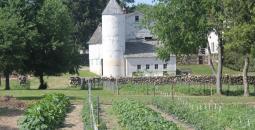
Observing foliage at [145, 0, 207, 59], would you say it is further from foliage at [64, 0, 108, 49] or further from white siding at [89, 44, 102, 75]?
foliage at [64, 0, 108, 49]

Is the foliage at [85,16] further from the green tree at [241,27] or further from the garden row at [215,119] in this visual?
the garden row at [215,119]

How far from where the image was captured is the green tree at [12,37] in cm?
5425

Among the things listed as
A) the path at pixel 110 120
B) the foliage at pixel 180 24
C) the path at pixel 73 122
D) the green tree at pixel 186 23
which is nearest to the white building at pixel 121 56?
the foliage at pixel 180 24

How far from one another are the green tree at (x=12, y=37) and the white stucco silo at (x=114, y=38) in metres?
20.2

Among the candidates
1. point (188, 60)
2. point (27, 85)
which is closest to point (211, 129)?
point (27, 85)

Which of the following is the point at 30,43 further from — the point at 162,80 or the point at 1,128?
the point at 1,128

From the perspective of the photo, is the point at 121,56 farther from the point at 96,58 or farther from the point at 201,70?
the point at 201,70

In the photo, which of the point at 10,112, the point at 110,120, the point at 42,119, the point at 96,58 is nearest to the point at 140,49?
the point at 96,58

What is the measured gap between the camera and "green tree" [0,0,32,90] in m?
54.2

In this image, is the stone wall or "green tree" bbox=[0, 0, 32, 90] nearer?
"green tree" bbox=[0, 0, 32, 90]

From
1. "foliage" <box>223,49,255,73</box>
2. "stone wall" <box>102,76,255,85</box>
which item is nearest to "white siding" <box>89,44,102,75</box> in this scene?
"foliage" <box>223,49,255,73</box>

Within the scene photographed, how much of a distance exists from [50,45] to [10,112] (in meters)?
30.3

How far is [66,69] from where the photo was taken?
2559 inches

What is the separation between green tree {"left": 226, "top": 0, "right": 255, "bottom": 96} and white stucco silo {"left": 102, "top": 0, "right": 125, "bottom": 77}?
33.7 m
